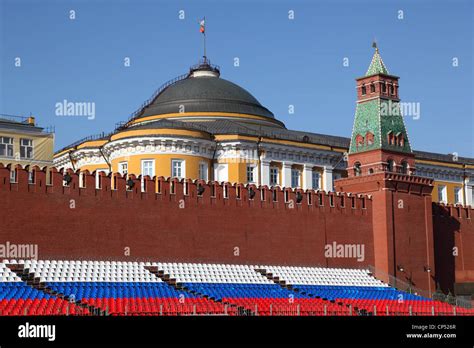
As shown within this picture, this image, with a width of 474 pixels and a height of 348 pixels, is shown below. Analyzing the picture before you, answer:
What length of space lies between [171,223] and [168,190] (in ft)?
5.12

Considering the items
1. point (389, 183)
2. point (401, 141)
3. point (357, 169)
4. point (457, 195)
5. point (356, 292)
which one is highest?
point (401, 141)

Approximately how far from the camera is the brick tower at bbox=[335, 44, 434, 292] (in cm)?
5244

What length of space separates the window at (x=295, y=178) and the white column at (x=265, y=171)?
83.8 inches

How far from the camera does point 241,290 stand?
139ft

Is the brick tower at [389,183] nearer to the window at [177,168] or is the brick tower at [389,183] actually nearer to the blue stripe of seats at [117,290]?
the window at [177,168]

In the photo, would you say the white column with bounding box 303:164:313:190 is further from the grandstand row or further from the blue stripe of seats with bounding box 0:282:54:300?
the blue stripe of seats with bounding box 0:282:54:300

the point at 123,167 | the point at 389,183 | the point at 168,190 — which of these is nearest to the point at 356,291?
the point at 389,183

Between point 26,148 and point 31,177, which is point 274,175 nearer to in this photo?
point 26,148

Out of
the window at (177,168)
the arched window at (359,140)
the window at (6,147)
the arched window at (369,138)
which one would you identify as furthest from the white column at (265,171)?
the window at (6,147)

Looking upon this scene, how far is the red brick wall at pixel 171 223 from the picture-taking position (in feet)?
133

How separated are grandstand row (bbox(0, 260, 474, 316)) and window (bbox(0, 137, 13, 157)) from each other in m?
14.6

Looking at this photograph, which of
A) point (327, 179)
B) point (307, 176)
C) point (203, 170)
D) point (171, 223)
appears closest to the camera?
point (171, 223)

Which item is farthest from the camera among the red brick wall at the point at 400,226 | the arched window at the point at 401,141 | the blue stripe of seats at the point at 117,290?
the arched window at the point at 401,141
